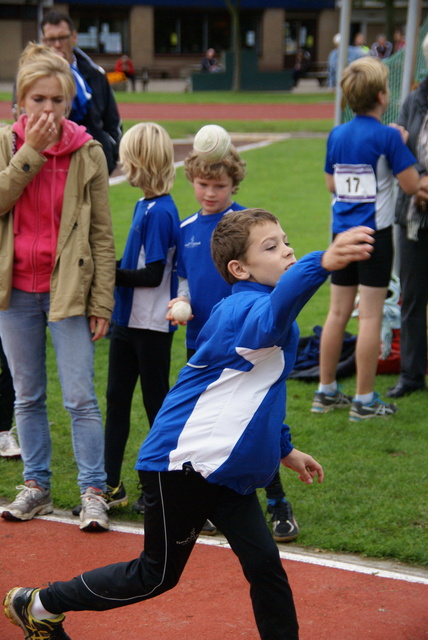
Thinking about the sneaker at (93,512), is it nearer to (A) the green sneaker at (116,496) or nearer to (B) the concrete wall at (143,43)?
(A) the green sneaker at (116,496)

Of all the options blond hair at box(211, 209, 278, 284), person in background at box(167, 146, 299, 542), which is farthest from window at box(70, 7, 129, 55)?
blond hair at box(211, 209, 278, 284)

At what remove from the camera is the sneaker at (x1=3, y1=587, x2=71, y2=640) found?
324 centimetres

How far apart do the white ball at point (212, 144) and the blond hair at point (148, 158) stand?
0.63 feet

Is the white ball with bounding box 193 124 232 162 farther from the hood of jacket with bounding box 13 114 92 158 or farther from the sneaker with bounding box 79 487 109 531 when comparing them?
the sneaker with bounding box 79 487 109 531

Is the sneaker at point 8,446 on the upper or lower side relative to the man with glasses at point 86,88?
lower

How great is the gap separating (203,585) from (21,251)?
5.88 feet

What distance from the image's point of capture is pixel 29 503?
4.55 metres

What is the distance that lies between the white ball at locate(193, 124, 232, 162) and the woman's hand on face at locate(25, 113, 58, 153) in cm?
70

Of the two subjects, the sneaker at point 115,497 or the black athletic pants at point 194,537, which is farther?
the sneaker at point 115,497

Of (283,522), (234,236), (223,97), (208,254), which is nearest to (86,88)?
(208,254)

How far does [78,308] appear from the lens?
13.8ft

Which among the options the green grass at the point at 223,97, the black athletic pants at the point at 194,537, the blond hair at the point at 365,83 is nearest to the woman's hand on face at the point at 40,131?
the black athletic pants at the point at 194,537

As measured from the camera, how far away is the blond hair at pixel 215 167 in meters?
4.26

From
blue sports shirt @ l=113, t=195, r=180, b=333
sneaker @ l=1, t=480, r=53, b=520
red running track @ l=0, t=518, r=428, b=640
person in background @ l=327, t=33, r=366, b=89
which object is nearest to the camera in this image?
red running track @ l=0, t=518, r=428, b=640
